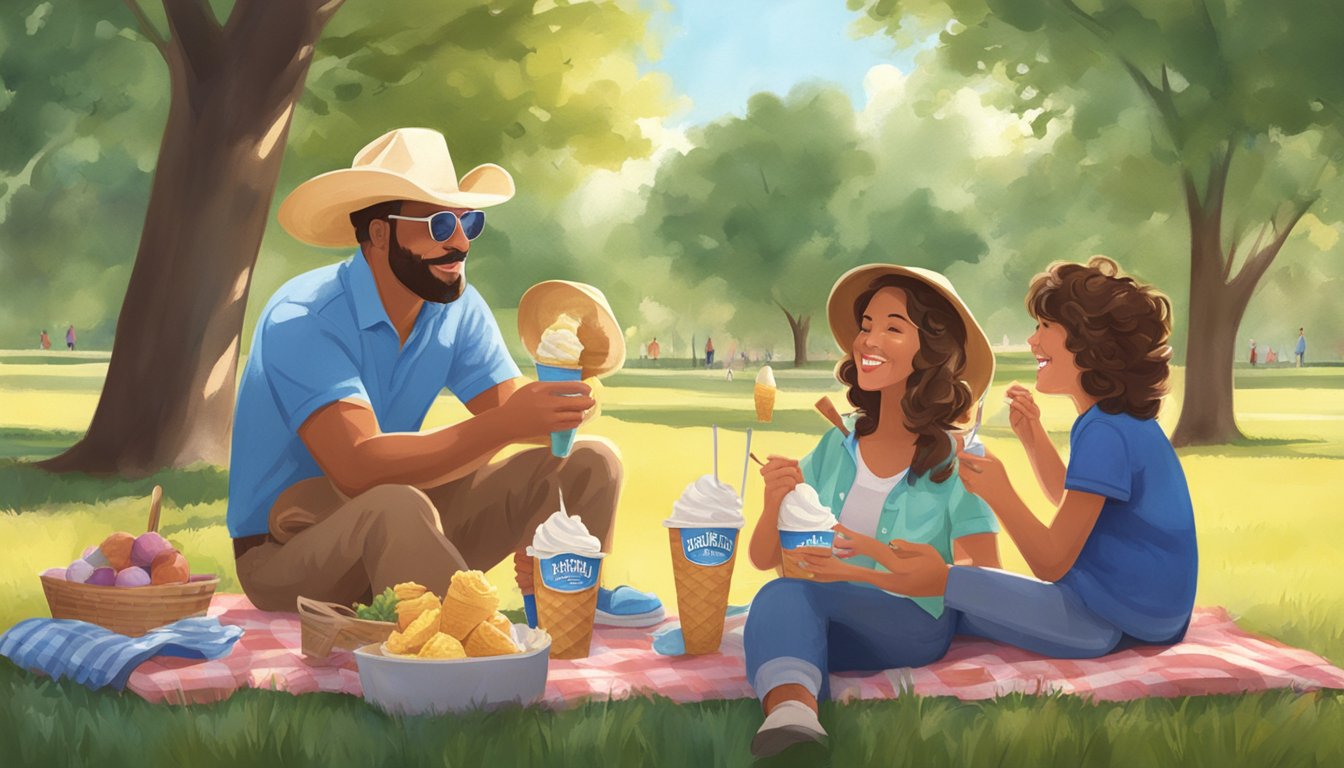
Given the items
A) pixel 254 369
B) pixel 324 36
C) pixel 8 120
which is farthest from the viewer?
pixel 8 120

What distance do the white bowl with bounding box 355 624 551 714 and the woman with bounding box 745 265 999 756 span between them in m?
0.71

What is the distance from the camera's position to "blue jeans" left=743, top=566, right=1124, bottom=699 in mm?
4391

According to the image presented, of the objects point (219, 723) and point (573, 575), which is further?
point (573, 575)

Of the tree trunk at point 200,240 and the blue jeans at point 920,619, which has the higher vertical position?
the tree trunk at point 200,240

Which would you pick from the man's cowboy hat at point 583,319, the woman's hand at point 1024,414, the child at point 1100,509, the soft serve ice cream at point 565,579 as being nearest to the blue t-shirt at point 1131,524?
the child at point 1100,509

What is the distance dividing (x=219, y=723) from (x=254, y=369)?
1519 mm

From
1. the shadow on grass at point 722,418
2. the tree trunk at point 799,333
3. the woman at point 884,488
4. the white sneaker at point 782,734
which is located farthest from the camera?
the tree trunk at point 799,333

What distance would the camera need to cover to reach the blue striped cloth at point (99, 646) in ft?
15.2

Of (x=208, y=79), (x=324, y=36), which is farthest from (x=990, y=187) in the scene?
(x=208, y=79)

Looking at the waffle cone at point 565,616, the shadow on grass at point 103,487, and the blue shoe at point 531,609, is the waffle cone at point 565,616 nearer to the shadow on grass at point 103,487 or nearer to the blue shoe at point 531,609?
the blue shoe at point 531,609

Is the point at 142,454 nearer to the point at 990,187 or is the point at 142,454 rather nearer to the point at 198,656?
the point at 198,656

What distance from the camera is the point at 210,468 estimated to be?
417 inches

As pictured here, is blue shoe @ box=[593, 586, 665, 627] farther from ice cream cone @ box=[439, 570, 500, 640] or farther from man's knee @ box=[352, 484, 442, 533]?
ice cream cone @ box=[439, 570, 500, 640]

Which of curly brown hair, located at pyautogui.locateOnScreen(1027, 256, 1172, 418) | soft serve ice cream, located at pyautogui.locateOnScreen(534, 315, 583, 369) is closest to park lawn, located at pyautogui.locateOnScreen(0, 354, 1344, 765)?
curly brown hair, located at pyautogui.locateOnScreen(1027, 256, 1172, 418)
